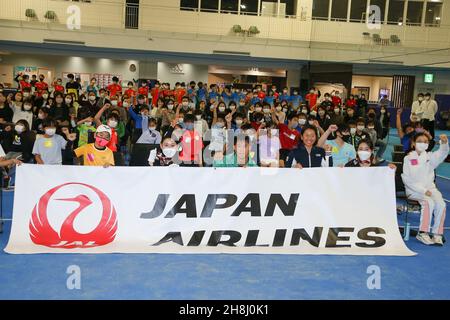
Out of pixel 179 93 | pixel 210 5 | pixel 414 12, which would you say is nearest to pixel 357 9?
pixel 414 12

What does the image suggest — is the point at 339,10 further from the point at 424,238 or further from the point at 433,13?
the point at 424,238

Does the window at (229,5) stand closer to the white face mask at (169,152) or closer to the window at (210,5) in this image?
the window at (210,5)

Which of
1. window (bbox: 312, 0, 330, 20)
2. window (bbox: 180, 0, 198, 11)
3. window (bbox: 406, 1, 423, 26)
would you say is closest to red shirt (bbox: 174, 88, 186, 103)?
window (bbox: 180, 0, 198, 11)

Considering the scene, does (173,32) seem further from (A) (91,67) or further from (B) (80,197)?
(B) (80,197)

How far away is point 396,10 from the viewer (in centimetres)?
2789

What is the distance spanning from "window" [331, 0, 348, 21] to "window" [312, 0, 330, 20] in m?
0.36

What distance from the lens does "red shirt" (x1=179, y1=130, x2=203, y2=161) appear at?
27.8 feet

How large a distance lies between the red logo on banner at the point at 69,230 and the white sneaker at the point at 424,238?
15.0ft

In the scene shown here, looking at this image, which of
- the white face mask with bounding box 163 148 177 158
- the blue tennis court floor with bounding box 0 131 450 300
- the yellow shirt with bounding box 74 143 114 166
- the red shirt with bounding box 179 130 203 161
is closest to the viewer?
the blue tennis court floor with bounding box 0 131 450 300

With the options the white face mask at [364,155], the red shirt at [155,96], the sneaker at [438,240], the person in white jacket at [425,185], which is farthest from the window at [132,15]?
the sneaker at [438,240]

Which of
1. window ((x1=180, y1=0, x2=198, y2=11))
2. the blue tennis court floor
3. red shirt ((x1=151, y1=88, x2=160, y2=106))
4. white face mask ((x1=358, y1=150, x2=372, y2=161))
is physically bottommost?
the blue tennis court floor

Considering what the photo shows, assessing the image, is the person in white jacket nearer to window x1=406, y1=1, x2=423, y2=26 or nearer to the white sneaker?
the white sneaker

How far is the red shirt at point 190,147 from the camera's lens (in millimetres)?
8464
